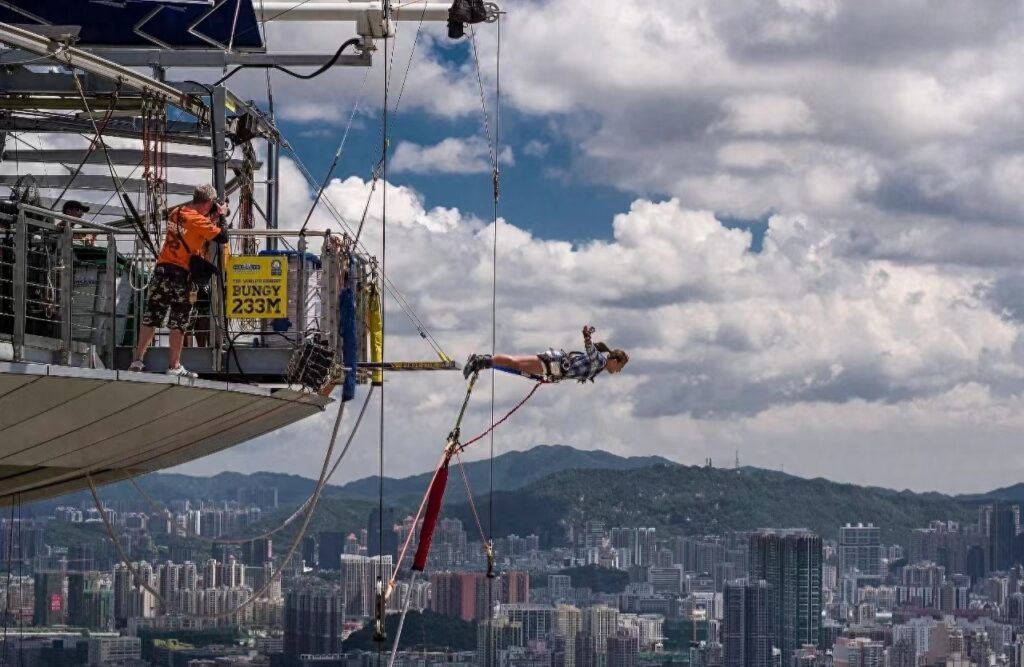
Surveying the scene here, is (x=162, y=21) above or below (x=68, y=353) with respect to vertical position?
above

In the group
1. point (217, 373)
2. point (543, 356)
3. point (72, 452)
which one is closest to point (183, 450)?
point (217, 373)

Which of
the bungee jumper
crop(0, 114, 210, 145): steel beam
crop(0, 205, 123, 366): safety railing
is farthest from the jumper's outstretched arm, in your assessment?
crop(0, 114, 210, 145): steel beam

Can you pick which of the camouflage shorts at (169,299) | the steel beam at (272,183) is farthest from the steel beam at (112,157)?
the camouflage shorts at (169,299)

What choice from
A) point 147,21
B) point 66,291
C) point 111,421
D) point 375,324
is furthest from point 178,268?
point 147,21

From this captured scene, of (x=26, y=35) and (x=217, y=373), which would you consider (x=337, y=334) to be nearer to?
(x=217, y=373)

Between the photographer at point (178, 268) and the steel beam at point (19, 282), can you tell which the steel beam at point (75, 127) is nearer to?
the photographer at point (178, 268)
